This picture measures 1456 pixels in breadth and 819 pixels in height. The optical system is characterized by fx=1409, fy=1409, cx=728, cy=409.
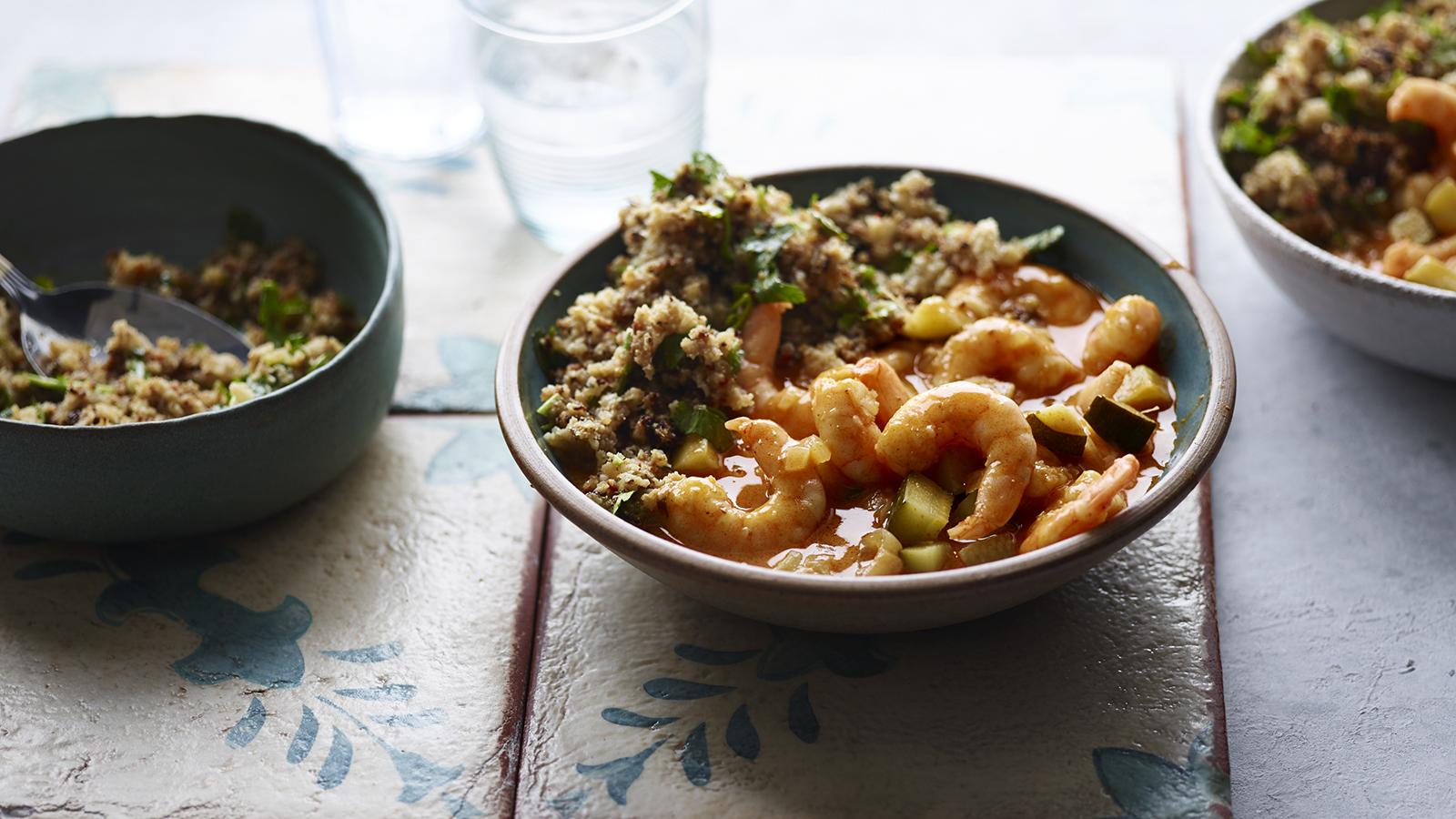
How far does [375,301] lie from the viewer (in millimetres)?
2451

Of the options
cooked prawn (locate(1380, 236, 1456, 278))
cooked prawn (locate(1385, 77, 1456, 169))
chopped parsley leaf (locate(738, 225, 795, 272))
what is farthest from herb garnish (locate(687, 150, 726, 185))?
cooked prawn (locate(1385, 77, 1456, 169))

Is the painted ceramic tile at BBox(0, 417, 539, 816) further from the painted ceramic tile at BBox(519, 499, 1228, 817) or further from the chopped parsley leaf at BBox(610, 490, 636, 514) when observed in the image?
the chopped parsley leaf at BBox(610, 490, 636, 514)

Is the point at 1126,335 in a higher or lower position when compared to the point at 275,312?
higher

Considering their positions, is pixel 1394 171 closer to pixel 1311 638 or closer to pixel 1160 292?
pixel 1160 292

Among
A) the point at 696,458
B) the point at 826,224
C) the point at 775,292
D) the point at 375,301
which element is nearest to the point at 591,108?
the point at 375,301

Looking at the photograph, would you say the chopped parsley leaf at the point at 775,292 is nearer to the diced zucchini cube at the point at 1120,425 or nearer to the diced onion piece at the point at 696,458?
the diced onion piece at the point at 696,458

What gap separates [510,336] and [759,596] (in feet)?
1.99

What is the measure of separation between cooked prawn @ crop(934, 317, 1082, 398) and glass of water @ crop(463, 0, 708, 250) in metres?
0.93

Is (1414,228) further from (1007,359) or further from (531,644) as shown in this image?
(531,644)

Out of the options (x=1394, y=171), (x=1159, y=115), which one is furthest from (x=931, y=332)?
(x=1159, y=115)

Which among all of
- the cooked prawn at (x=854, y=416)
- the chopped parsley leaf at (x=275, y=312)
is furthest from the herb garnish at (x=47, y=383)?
the cooked prawn at (x=854, y=416)

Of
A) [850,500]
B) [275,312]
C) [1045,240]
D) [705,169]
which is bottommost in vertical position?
[275,312]

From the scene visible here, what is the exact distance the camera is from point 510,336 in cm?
207

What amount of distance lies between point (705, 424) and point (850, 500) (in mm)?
234
